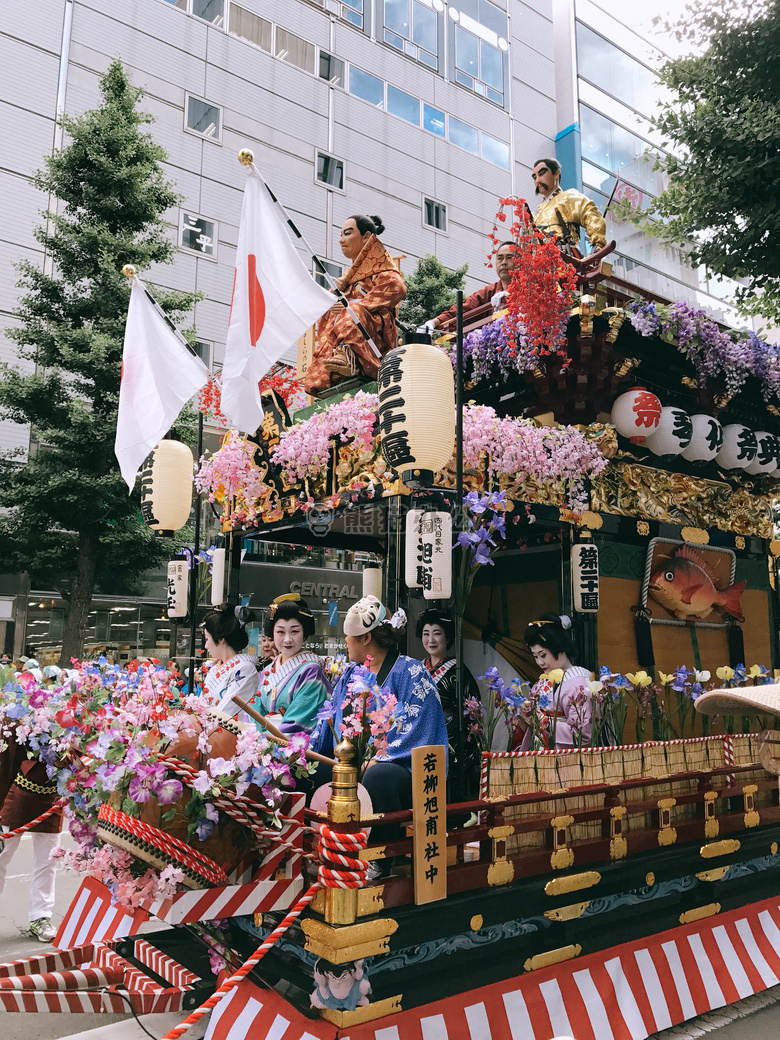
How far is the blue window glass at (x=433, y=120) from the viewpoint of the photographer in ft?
84.5

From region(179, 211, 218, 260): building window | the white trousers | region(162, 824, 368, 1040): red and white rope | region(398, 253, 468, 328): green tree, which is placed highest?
region(179, 211, 218, 260): building window

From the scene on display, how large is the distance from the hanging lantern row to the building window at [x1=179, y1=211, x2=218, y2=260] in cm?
1576

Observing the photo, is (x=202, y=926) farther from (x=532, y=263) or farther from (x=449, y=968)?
(x=532, y=263)

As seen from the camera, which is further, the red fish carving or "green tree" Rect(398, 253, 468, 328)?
"green tree" Rect(398, 253, 468, 328)

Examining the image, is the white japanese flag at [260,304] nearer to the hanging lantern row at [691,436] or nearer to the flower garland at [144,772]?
the flower garland at [144,772]

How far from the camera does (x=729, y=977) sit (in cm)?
520

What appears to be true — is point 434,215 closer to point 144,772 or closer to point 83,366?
point 83,366

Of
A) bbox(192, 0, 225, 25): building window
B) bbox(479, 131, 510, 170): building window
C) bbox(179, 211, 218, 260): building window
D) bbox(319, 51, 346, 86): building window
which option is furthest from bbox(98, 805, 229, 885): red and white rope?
bbox(479, 131, 510, 170): building window

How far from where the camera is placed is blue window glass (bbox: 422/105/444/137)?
25.8m

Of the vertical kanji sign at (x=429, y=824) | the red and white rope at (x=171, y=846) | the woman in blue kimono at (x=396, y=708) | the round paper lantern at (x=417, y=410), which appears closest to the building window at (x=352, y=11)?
the round paper lantern at (x=417, y=410)

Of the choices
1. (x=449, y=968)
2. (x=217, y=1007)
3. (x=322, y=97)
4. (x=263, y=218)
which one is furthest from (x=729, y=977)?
(x=322, y=97)

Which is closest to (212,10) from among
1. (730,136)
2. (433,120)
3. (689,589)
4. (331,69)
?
(331,69)

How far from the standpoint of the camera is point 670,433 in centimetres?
828

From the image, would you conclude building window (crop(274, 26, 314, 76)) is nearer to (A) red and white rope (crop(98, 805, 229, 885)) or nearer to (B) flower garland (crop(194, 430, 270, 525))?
(B) flower garland (crop(194, 430, 270, 525))
